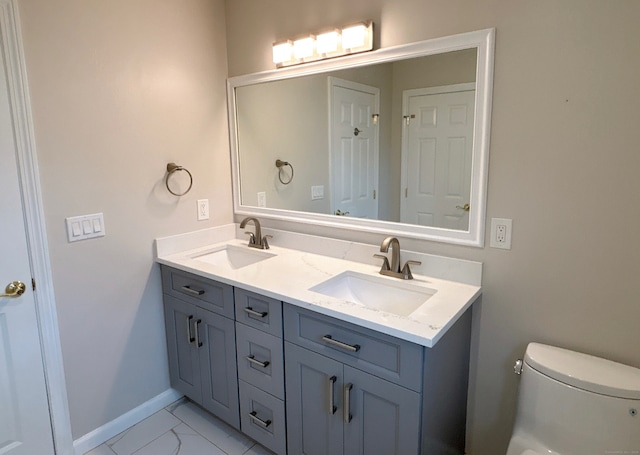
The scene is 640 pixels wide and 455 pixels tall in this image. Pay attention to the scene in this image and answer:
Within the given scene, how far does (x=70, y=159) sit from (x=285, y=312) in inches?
46.8

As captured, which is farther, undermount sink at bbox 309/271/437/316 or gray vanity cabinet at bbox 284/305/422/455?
undermount sink at bbox 309/271/437/316

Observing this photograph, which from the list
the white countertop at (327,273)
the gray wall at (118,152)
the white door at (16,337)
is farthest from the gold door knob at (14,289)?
the white countertop at (327,273)

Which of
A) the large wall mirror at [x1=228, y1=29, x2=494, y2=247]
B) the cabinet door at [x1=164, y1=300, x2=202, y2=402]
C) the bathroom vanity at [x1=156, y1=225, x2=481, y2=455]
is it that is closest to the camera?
the bathroom vanity at [x1=156, y1=225, x2=481, y2=455]

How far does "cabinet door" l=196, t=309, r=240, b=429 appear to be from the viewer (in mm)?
1898

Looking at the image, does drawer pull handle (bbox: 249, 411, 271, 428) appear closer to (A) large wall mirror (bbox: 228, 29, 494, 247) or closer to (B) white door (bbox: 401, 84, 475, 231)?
(A) large wall mirror (bbox: 228, 29, 494, 247)

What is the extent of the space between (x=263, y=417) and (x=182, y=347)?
65 centimetres

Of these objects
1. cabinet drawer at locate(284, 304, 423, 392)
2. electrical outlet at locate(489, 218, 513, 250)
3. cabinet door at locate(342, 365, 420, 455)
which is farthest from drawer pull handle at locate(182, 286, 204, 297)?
electrical outlet at locate(489, 218, 513, 250)

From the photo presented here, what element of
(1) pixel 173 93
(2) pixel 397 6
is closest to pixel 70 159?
(1) pixel 173 93

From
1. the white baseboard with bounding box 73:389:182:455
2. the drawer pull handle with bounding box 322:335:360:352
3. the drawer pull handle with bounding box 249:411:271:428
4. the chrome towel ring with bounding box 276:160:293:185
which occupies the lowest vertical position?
the white baseboard with bounding box 73:389:182:455

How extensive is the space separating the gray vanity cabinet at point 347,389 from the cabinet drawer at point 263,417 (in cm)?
6

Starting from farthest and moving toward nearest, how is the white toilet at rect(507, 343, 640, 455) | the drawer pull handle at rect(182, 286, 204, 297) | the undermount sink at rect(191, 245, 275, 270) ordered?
1. the undermount sink at rect(191, 245, 275, 270)
2. the drawer pull handle at rect(182, 286, 204, 297)
3. the white toilet at rect(507, 343, 640, 455)

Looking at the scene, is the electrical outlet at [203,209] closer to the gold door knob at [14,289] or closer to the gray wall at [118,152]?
the gray wall at [118,152]

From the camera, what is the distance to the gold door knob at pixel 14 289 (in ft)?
5.31

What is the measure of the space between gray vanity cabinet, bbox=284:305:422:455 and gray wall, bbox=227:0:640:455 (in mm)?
554
